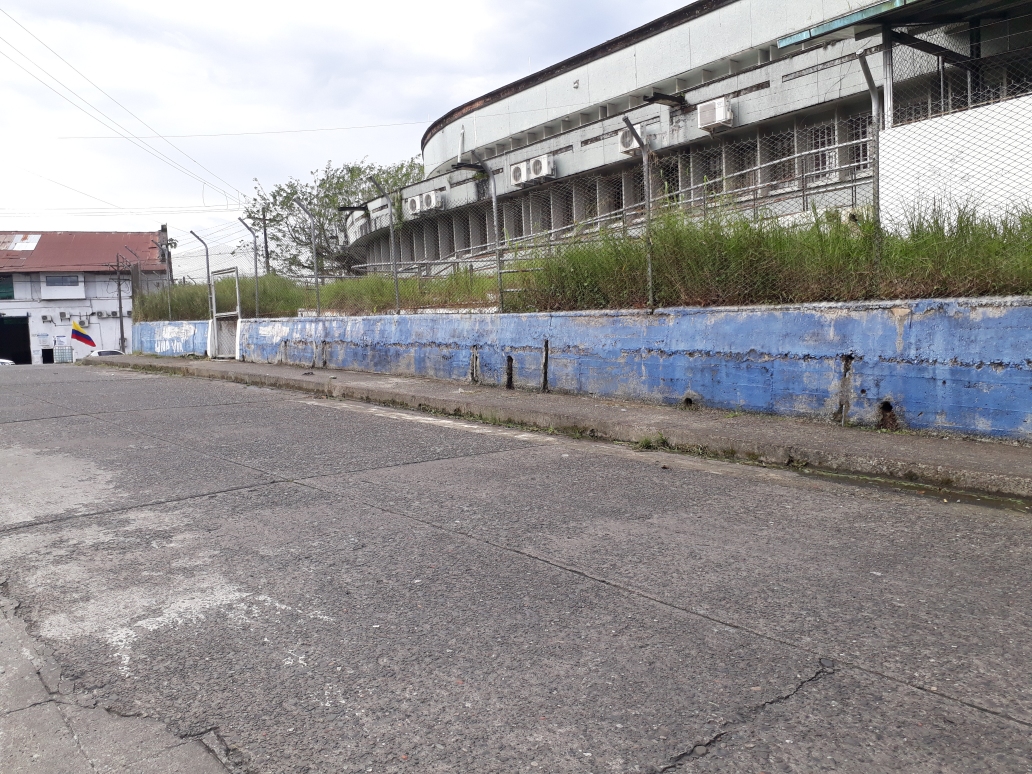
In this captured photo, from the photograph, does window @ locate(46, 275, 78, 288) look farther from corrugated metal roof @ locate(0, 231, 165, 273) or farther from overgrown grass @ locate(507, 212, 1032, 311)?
overgrown grass @ locate(507, 212, 1032, 311)

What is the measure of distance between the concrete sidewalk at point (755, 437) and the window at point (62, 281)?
48554 mm

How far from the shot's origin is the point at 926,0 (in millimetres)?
11156

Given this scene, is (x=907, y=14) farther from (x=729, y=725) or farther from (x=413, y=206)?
(x=413, y=206)

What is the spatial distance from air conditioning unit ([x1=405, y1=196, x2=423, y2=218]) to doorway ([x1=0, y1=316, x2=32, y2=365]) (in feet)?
93.2

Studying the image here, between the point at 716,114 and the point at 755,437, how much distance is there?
59.4ft

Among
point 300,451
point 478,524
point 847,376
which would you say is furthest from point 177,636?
point 847,376

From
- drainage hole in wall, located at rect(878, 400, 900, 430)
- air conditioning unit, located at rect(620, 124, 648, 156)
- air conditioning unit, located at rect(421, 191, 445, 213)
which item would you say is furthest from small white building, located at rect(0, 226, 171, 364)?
drainage hole in wall, located at rect(878, 400, 900, 430)

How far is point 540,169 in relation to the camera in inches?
1183

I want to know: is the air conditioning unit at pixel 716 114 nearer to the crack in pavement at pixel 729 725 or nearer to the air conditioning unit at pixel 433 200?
the air conditioning unit at pixel 433 200

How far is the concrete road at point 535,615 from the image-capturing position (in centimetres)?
260

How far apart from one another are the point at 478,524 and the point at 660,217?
621 cm

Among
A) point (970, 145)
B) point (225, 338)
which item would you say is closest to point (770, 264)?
Result: point (970, 145)

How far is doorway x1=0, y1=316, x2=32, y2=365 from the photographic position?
52250 mm

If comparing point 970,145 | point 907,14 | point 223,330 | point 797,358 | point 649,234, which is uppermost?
point 907,14
